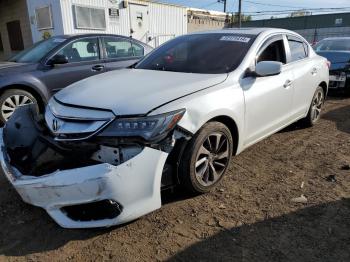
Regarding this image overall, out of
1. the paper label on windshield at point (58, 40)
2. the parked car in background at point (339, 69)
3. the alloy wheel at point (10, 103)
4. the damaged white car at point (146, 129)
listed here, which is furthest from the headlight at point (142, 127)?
the parked car in background at point (339, 69)

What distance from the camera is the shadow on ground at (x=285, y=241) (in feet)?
8.36

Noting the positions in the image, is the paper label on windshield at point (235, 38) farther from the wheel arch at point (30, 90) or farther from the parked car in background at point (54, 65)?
the wheel arch at point (30, 90)

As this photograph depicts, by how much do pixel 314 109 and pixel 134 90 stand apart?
3.59 meters

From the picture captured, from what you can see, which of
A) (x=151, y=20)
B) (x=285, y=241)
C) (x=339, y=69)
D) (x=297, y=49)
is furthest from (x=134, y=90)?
(x=151, y=20)

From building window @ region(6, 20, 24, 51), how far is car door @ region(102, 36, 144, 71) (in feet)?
36.9

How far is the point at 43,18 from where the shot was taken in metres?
13.3

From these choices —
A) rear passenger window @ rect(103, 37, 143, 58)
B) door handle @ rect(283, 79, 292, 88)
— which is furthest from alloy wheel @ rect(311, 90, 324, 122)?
rear passenger window @ rect(103, 37, 143, 58)

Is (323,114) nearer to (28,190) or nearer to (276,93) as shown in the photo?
(276,93)

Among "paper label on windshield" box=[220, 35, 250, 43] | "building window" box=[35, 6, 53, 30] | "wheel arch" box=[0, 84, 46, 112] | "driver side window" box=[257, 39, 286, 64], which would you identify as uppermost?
"building window" box=[35, 6, 53, 30]

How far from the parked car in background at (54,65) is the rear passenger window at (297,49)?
3186mm

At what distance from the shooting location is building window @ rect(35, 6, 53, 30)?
A: 506 inches

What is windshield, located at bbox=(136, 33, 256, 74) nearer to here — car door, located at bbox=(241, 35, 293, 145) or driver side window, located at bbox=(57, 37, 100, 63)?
car door, located at bbox=(241, 35, 293, 145)

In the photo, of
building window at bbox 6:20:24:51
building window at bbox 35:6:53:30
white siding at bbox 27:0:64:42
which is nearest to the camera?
white siding at bbox 27:0:64:42

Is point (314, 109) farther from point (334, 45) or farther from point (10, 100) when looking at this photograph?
point (10, 100)
